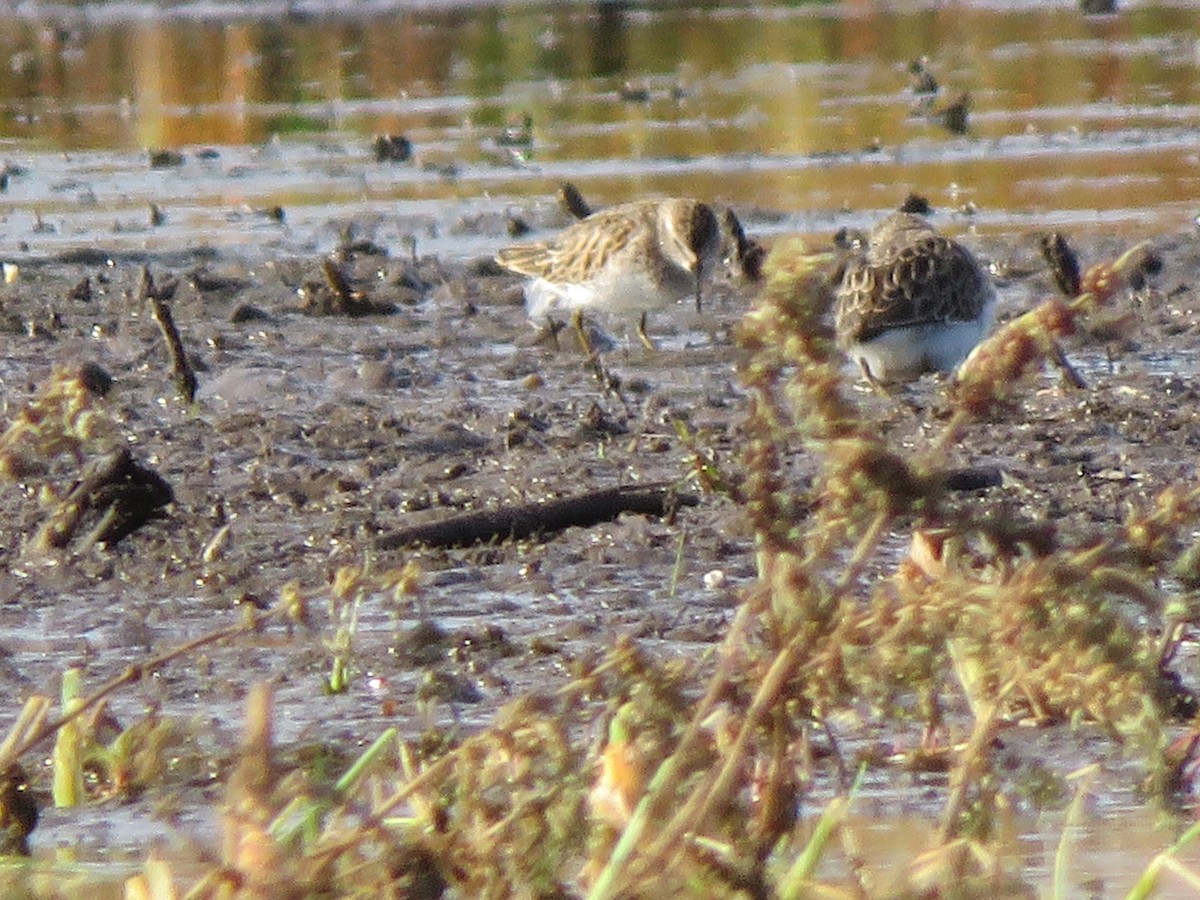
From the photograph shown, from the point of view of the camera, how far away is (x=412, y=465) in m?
7.65

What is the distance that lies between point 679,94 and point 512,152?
3027mm

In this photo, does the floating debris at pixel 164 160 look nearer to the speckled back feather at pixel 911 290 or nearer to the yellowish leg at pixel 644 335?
the yellowish leg at pixel 644 335

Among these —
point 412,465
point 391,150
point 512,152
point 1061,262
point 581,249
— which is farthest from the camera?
point 512,152

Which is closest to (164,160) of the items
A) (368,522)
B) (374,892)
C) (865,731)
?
(368,522)

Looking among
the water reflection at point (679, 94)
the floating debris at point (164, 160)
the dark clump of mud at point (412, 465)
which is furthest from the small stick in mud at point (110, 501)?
the floating debris at point (164, 160)

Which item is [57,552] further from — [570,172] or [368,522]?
[570,172]

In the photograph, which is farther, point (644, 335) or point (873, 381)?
point (644, 335)

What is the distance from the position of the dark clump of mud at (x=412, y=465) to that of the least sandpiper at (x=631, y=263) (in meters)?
0.18

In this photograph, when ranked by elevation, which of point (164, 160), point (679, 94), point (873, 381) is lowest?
point (679, 94)

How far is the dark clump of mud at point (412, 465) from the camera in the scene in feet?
18.7

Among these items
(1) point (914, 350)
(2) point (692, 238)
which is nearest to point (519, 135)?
(2) point (692, 238)

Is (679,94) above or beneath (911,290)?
beneath

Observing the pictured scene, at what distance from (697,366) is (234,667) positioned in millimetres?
3841

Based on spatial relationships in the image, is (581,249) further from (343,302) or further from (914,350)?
(914,350)
